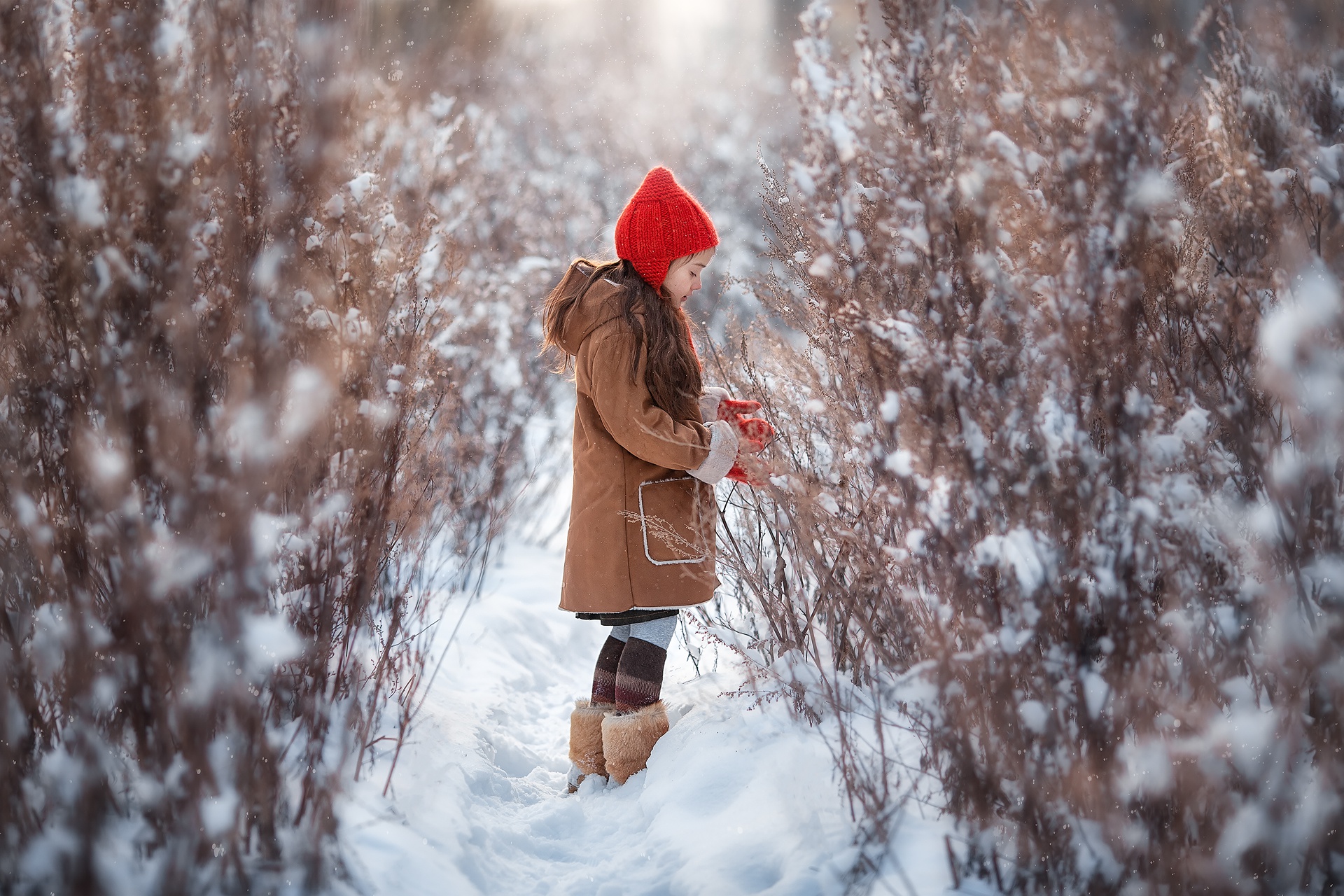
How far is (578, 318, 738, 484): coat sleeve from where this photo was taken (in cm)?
221

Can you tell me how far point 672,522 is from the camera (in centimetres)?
238

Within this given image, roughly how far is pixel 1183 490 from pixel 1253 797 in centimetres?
49

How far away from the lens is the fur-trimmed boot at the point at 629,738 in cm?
243

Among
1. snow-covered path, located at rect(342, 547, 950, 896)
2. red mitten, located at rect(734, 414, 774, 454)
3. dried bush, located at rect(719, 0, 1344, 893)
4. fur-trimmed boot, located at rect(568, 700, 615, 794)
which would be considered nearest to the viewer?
dried bush, located at rect(719, 0, 1344, 893)

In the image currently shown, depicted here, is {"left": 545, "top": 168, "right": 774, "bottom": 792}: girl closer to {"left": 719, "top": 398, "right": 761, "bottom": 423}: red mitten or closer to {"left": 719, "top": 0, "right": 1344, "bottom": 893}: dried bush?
{"left": 719, "top": 398, "right": 761, "bottom": 423}: red mitten

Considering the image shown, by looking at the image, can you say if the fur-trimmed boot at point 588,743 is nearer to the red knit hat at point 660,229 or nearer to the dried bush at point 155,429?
the dried bush at point 155,429

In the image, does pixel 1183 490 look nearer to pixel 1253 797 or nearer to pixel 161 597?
pixel 1253 797

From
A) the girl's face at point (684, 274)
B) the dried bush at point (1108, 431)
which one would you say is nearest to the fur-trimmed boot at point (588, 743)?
the dried bush at point (1108, 431)

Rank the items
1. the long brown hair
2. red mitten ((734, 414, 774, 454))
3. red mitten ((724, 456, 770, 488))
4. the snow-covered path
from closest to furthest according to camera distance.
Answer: the snow-covered path → red mitten ((724, 456, 770, 488)) → red mitten ((734, 414, 774, 454)) → the long brown hair

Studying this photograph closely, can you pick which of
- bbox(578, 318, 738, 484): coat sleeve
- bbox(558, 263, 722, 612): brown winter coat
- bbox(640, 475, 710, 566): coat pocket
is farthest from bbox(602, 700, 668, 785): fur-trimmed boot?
bbox(578, 318, 738, 484): coat sleeve

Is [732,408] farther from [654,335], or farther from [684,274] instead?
[684,274]

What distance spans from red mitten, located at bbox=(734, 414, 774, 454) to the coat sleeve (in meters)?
0.05

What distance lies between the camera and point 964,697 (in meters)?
1.56

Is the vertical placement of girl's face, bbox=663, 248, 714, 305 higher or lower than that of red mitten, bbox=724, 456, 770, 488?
higher
